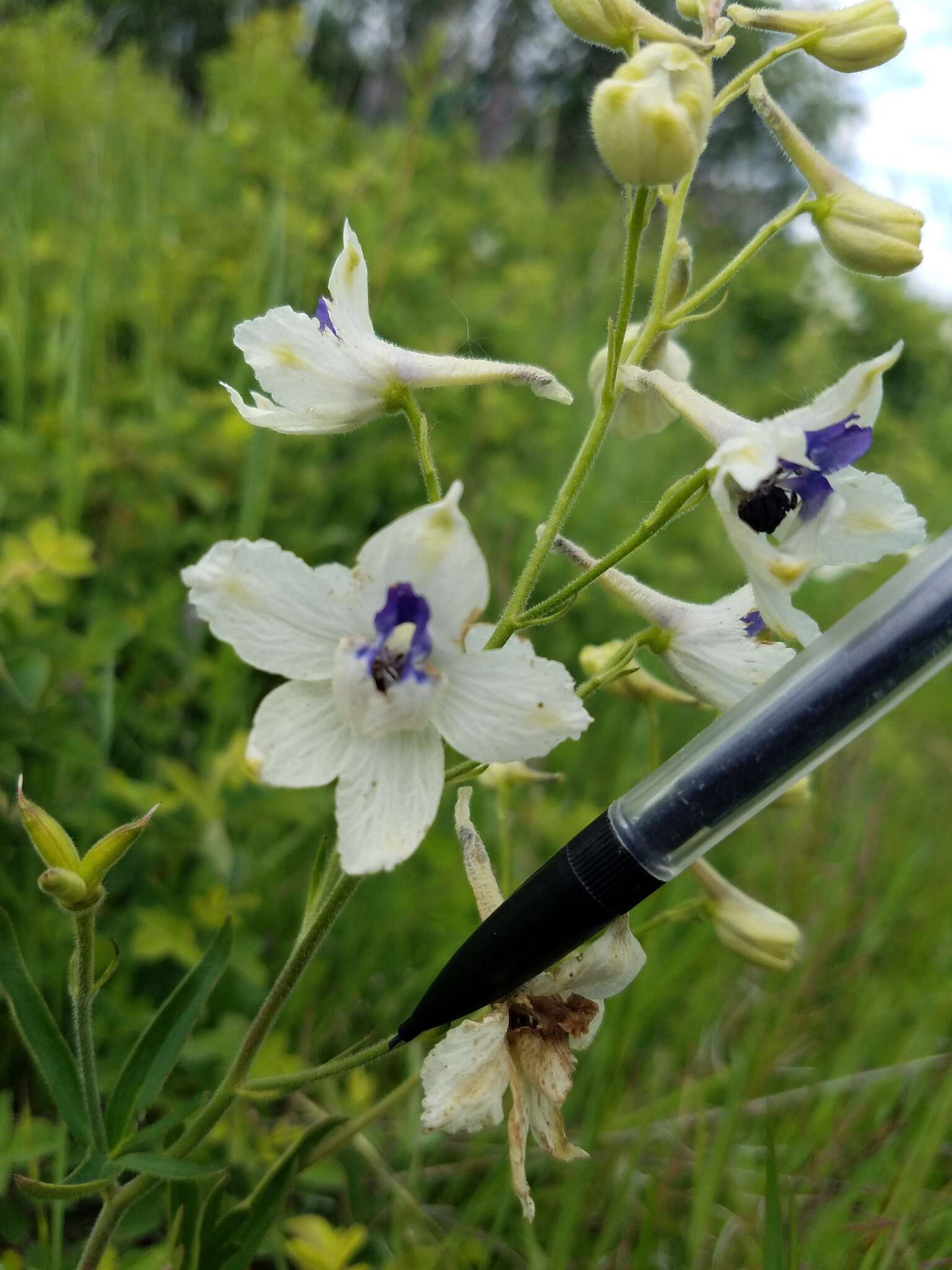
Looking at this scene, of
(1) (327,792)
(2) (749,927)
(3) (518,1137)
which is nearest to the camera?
(3) (518,1137)

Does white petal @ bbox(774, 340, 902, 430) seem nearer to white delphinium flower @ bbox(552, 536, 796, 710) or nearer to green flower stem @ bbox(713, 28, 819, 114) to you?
white delphinium flower @ bbox(552, 536, 796, 710)

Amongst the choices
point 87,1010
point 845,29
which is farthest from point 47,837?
point 845,29

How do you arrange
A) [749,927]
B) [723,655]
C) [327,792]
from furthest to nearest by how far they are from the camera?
[327,792]
[749,927]
[723,655]

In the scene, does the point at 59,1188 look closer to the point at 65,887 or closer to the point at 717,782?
the point at 65,887

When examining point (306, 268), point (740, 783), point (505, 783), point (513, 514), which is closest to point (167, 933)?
point (505, 783)

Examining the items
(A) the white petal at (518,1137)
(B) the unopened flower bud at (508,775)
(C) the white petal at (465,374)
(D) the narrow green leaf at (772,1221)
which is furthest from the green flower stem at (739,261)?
(D) the narrow green leaf at (772,1221)

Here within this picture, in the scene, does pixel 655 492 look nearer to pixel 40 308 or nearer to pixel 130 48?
pixel 40 308

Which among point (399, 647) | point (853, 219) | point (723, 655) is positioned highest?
point (853, 219)
